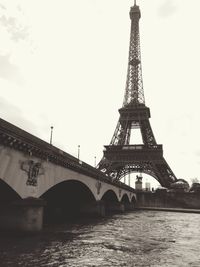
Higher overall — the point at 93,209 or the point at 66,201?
the point at 66,201

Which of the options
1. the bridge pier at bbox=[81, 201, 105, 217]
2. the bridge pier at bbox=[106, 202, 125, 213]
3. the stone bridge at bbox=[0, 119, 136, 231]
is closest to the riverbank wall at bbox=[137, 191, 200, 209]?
the bridge pier at bbox=[106, 202, 125, 213]

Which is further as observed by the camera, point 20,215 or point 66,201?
point 66,201

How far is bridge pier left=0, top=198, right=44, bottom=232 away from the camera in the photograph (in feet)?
57.3

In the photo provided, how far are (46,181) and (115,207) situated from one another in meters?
39.7

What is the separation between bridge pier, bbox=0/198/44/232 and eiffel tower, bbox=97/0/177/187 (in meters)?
57.8

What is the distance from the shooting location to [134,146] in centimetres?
8231

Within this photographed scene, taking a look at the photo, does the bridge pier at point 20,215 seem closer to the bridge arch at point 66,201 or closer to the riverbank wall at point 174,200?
the bridge arch at point 66,201

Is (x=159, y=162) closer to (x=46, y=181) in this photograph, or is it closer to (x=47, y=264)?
(x=46, y=181)

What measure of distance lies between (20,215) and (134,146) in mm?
66386

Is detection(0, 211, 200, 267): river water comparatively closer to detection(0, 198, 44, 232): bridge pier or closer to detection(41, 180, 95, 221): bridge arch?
detection(0, 198, 44, 232): bridge pier

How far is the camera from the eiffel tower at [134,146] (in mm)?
78312

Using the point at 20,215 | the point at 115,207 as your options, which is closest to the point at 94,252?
the point at 20,215

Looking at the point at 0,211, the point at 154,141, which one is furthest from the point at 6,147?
the point at 154,141

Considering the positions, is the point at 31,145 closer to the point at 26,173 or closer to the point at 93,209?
the point at 26,173
